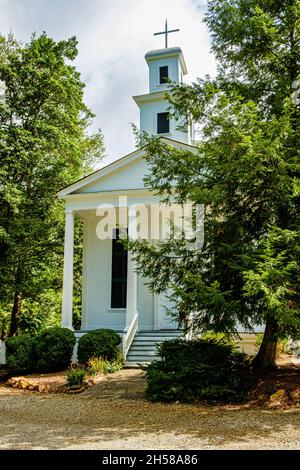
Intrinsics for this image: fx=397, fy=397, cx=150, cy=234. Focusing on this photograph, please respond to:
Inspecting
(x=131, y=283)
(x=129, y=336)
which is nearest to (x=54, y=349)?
(x=129, y=336)

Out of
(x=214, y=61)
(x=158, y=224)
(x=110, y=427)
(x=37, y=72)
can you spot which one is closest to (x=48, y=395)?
(x=110, y=427)

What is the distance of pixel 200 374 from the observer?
708 cm

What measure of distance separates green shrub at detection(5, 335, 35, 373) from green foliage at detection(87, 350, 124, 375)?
1.84 m

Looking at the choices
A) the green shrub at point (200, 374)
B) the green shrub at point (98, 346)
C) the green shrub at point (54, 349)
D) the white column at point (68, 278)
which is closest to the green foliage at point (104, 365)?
the green shrub at point (98, 346)

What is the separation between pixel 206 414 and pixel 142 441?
1.69 meters

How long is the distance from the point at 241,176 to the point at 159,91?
12.5 m

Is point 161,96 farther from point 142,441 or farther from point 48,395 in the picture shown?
point 142,441

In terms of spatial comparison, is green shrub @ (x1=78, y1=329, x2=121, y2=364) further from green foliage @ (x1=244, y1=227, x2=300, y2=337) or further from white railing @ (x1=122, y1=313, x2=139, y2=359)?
green foliage @ (x1=244, y1=227, x2=300, y2=337)

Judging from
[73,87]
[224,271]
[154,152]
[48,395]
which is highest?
[73,87]

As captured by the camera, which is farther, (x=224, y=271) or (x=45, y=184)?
(x=45, y=184)

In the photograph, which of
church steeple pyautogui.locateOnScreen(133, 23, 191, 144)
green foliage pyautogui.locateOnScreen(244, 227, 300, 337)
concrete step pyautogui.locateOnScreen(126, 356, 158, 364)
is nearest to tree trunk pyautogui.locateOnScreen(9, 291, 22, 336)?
concrete step pyautogui.locateOnScreen(126, 356, 158, 364)

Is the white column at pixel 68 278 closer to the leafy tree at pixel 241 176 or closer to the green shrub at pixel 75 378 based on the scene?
the green shrub at pixel 75 378

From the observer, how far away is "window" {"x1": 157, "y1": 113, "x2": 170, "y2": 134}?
17391 millimetres

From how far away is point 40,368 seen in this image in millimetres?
10867
